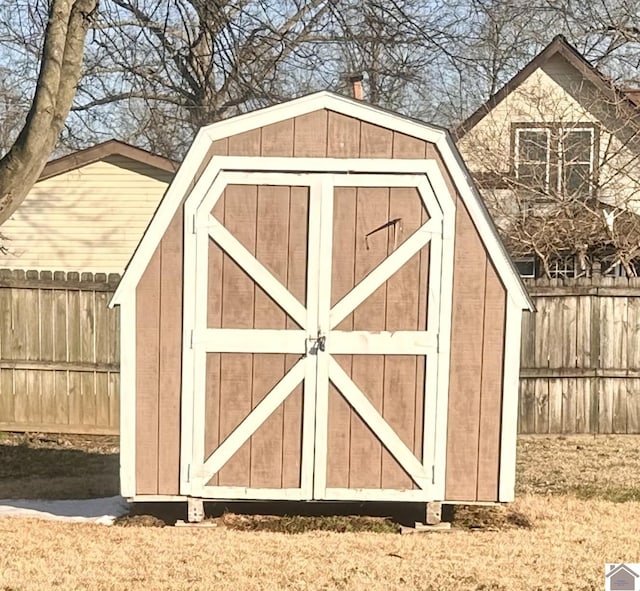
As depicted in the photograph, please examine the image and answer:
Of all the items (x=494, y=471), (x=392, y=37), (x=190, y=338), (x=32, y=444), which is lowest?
(x=32, y=444)

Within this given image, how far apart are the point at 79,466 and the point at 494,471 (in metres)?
4.53

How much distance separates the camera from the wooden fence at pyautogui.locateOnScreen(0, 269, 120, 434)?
32.8 feet

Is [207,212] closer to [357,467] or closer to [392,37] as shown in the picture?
[357,467]

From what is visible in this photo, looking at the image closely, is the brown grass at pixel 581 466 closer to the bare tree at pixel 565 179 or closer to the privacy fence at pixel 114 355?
the privacy fence at pixel 114 355

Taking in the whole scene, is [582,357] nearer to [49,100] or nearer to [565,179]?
[565,179]

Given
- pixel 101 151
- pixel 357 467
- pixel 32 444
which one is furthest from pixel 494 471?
pixel 101 151

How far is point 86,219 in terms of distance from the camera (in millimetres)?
15812

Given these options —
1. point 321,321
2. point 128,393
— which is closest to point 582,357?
point 321,321

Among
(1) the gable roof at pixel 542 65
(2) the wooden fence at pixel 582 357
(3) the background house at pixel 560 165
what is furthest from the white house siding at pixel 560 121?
(2) the wooden fence at pixel 582 357

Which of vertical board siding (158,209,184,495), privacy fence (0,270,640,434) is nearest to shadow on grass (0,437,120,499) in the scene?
privacy fence (0,270,640,434)

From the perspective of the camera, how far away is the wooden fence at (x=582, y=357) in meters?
10.0

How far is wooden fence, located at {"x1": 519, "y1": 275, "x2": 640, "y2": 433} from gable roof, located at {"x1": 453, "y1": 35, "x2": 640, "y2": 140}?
629cm

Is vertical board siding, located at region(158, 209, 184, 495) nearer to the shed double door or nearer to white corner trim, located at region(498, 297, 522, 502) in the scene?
the shed double door

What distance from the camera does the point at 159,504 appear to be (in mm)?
7156
